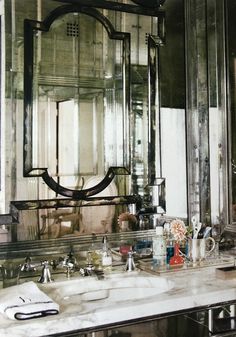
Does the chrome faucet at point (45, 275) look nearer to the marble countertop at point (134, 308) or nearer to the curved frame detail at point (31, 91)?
the marble countertop at point (134, 308)

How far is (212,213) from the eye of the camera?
2.62 metres

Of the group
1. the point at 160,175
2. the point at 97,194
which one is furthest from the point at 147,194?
the point at 97,194

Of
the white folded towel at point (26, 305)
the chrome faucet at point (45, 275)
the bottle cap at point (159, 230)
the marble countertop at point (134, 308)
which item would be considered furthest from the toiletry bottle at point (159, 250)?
the white folded towel at point (26, 305)

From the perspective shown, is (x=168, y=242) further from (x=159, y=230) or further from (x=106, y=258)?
(x=106, y=258)

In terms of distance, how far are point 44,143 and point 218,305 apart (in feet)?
3.39

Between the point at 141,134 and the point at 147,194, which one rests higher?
the point at 141,134

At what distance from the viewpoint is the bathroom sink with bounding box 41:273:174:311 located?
77.6 inches

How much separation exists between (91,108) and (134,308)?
102cm

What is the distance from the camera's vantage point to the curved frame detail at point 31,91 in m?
2.11

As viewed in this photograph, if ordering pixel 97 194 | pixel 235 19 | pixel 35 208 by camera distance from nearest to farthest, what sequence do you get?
1. pixel 35 208
2. pixel 97 194
3. pixel 235 19

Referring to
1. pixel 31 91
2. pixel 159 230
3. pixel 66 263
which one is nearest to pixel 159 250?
pixel 159 230

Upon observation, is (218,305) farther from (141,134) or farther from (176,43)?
(176,43)

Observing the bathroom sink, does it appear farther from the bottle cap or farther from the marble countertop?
the bottle cap

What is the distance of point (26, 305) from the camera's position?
156 centimetres
